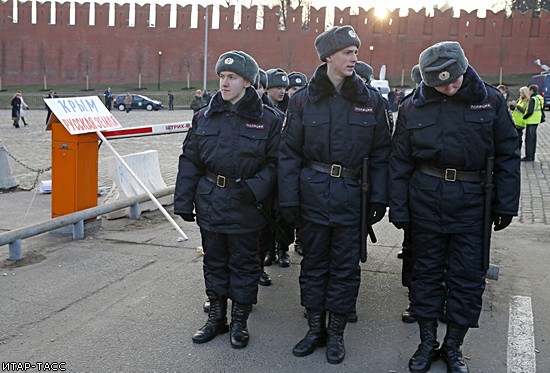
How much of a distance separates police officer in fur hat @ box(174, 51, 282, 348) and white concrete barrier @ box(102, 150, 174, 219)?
13.0ft

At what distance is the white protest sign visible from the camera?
7.07m

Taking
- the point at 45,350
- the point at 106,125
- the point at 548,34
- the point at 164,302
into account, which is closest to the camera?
the point at 45,350

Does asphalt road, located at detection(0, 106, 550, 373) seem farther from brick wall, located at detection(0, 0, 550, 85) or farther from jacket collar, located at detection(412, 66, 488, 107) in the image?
brick wall, located at detection(0, 0, 550, 85)

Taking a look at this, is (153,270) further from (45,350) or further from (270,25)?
(270,25)

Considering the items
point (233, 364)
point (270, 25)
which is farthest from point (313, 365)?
point (270, 25)

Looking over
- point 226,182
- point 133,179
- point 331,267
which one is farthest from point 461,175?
point 133,179

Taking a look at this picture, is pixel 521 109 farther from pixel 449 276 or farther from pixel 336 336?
pixel 336 336

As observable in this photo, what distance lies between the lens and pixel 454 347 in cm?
410

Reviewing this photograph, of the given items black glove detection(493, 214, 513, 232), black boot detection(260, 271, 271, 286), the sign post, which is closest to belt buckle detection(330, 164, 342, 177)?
black glove detection(493, 214, 513, 232)

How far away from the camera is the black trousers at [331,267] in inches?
168

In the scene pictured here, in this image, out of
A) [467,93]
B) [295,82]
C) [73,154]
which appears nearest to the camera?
[467,93]

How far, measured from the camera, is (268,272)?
614cm

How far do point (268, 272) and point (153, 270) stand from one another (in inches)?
40.8

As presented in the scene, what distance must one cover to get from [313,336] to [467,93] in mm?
1787
